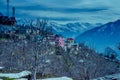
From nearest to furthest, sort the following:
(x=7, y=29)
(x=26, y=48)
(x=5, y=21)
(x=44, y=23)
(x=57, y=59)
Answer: (x=44, y=23), (x=26, y=48), (x=57, y=59), (x=7, y=29), (x=5, y=21)

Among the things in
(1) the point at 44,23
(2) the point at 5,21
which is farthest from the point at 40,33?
(2) the point at 5,21

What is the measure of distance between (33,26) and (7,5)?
111 meters

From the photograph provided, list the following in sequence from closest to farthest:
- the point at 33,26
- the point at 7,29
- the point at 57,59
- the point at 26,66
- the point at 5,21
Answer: the point at 33,26
the point at 26,66
the point at 57,59
the point at 7,29
the point at 5,21

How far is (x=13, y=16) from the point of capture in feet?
538

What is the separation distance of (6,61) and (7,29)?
217ft

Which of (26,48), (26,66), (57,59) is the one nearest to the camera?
(26,66)

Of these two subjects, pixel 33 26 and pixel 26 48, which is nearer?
pixel 33 26

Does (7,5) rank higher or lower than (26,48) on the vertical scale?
higher

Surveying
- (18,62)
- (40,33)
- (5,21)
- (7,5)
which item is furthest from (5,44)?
(7,5)

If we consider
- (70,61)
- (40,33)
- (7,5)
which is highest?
(7,5)

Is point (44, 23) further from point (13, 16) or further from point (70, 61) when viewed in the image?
point (13, 16)

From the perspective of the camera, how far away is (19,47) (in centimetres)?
9800

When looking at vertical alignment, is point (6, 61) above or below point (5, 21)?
below

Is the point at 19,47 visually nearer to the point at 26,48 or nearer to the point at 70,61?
the point at 26,48
